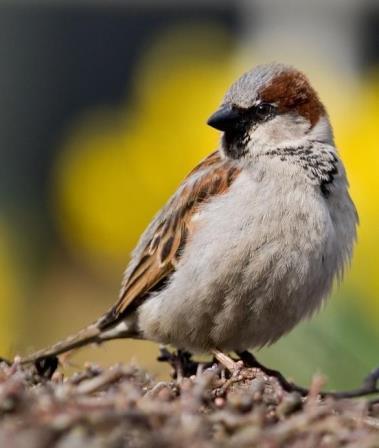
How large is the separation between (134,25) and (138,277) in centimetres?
397

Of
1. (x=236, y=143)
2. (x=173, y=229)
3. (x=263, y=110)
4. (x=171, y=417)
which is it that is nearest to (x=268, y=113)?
(x=263, y=110)

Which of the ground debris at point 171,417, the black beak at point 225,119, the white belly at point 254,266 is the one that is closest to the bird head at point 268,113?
the black beak at point 225,119

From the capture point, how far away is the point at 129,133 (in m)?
5.12

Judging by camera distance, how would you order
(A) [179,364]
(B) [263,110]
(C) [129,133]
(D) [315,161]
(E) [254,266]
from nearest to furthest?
(A) [179,364], (E) [254,266], (D) [315,161], (B) [263,110], (C) [129,133]

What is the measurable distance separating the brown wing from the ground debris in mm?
1039

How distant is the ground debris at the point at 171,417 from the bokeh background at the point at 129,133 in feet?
3.44

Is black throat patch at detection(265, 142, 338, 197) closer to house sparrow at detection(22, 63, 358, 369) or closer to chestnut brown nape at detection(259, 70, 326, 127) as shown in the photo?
house sparrow at detection(22, 63, 358, 369)

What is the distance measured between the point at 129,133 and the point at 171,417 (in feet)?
12.0

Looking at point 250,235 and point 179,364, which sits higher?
point 250,235

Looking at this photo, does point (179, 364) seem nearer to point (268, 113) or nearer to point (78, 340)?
point (78, 340)

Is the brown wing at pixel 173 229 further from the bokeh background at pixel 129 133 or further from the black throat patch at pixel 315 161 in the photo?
the bokeh background at pixel 129 133

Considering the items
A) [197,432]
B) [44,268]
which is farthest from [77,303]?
[197,432]

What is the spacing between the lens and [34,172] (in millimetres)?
6375

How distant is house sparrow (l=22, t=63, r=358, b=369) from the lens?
2.66 metres
